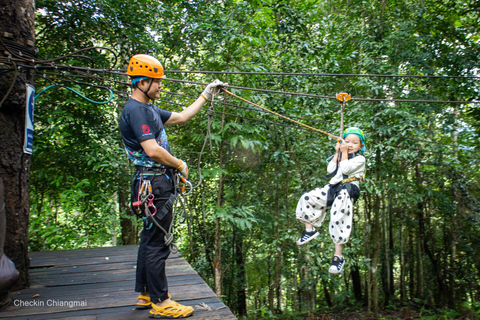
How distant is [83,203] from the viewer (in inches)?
168

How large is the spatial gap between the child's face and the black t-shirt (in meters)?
1.54

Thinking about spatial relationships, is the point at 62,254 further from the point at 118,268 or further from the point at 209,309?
the point at 209,309

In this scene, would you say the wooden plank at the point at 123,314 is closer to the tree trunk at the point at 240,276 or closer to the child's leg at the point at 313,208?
the child's leg at the point at 313,208

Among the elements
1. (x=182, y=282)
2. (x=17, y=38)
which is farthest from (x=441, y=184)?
(x=17, y=38)

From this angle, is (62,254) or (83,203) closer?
(62,254)

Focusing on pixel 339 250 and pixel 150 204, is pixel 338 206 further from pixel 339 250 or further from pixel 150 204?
pixel 150 204

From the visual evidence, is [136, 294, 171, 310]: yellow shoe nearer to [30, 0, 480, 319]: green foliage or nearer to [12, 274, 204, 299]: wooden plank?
[12, 274, 204, 299]: wooden plank

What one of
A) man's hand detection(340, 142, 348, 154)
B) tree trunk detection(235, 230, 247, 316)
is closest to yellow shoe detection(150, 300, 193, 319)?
man's hand detection(340, 142, 348, 154)

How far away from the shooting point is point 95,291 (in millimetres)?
2510

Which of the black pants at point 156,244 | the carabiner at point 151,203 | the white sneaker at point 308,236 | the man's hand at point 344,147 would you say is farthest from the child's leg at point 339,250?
the carabiner at point 151,203

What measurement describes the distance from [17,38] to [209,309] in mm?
2355

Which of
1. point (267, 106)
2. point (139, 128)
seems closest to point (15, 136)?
point (139, 128)

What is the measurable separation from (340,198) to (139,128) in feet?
5.61

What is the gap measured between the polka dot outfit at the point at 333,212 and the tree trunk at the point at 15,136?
7.15 feet
